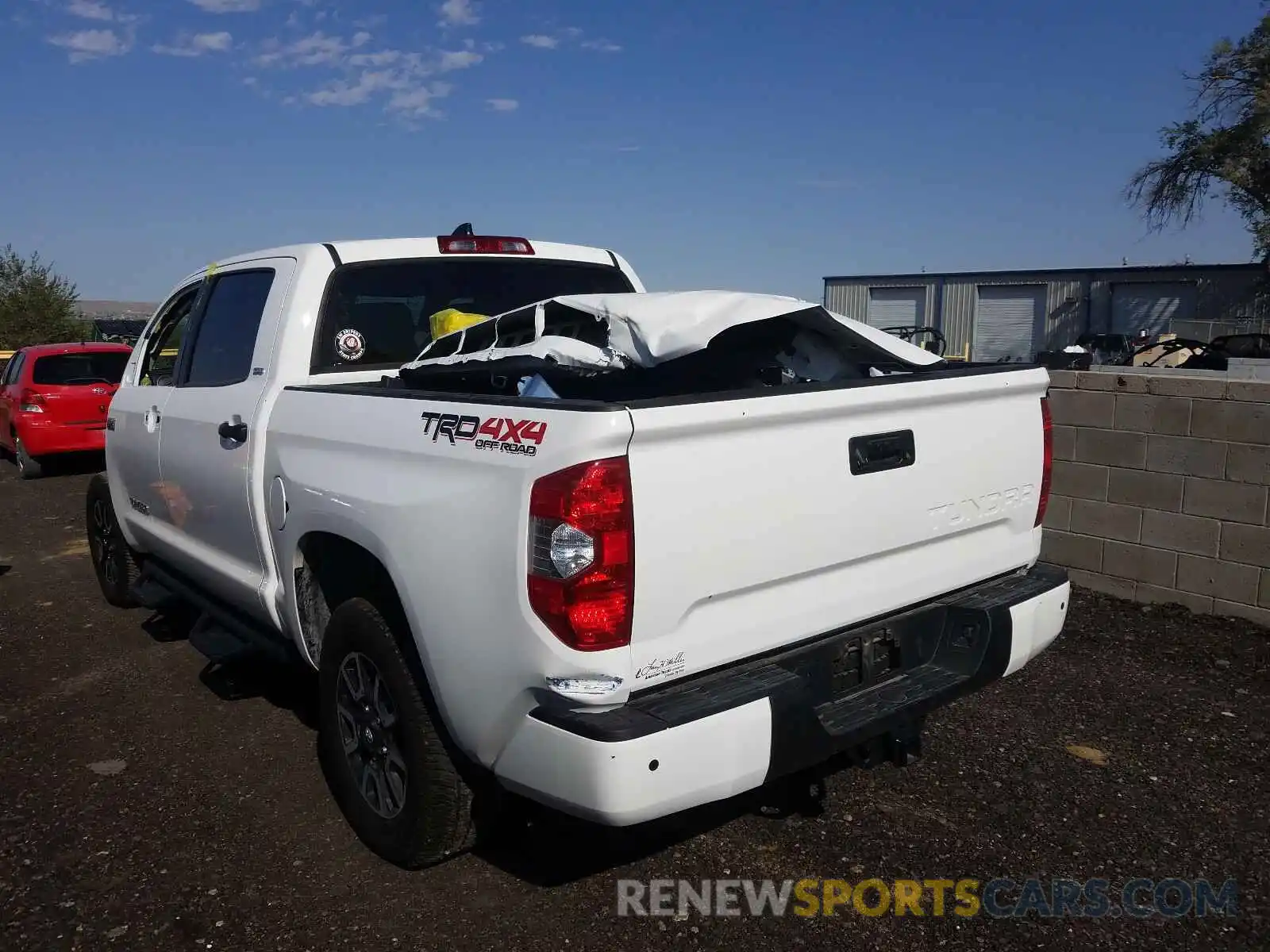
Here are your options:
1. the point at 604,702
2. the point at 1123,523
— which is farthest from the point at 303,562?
the point at 1123,523

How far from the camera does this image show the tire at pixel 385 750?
3057 millimetres

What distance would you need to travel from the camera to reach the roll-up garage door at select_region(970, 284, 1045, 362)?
4469 cm

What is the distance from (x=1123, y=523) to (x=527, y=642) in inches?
186

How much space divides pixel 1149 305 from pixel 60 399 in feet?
131

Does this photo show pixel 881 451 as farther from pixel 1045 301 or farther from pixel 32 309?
pixel 1045 301

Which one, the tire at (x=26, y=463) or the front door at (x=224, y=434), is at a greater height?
the front door at (x=224, y=434)

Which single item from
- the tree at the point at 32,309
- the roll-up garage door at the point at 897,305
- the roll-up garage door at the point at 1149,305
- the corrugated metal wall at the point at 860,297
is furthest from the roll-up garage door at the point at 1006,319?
the tree at the point at 32,309

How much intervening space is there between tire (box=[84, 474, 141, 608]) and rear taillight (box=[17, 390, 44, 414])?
7.27 m

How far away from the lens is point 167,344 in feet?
19.0

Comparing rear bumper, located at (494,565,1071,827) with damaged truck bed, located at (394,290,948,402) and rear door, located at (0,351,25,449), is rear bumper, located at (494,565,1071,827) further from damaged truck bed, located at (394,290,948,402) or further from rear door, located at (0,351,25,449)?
rear door, located at (0,351,25,449)

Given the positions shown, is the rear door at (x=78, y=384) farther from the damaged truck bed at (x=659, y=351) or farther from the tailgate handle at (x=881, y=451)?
the tailgate handle at (x=881, y=451)

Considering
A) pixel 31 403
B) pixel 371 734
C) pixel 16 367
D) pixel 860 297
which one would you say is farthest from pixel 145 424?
pixel 860 297
